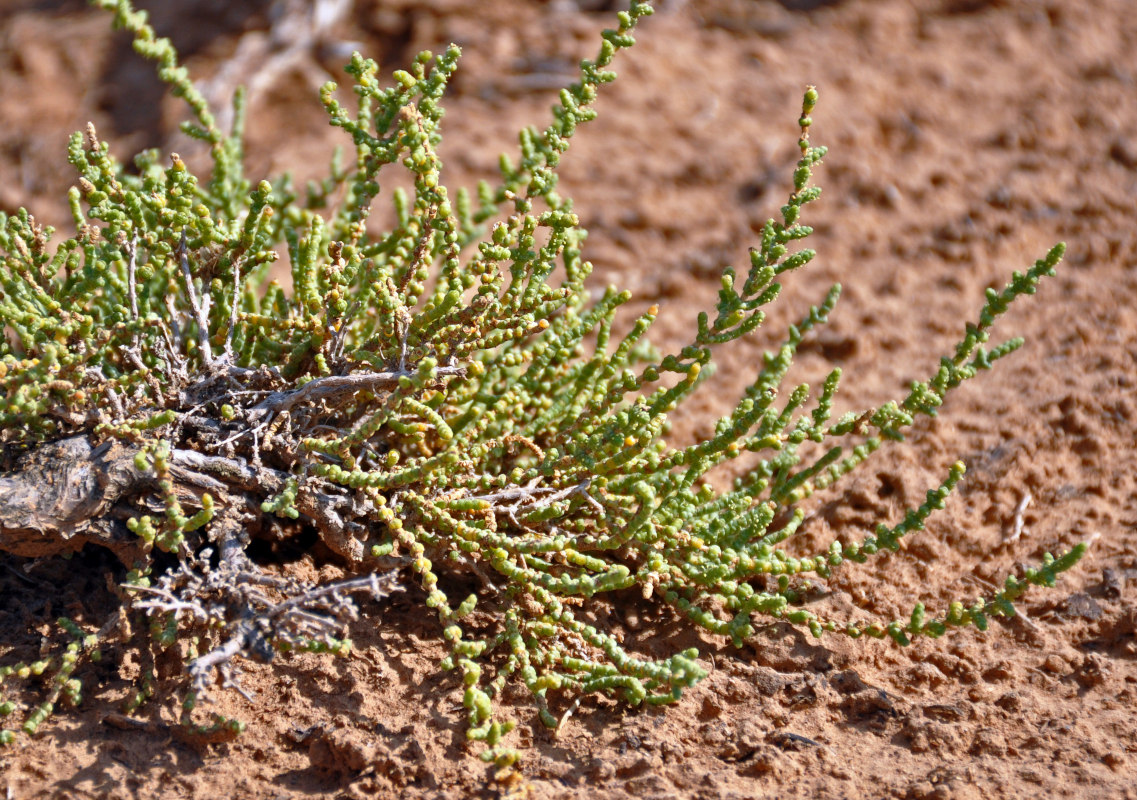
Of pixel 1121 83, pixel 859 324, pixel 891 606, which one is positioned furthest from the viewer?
pixel 1121 83

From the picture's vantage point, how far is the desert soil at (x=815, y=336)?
5.88 feet

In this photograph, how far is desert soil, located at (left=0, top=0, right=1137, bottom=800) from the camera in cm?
179

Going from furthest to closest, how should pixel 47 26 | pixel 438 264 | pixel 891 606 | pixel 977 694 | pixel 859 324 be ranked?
pixel 47 26 → pixel 438 264 → pixel 859 324 → pixel 891 606 → pixel 977 694

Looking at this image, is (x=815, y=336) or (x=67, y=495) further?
(x=815, y=336)

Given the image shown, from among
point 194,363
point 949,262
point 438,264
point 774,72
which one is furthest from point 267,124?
point 949,262

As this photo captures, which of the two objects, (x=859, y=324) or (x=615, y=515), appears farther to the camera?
(x=859, y=324)

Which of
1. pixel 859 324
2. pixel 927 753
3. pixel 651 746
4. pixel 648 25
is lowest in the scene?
pixel 651 746

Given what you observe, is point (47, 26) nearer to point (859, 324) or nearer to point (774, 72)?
point (774, 72)

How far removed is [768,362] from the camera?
6.93ft

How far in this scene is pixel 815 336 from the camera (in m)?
3.31

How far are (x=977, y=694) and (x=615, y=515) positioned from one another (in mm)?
850

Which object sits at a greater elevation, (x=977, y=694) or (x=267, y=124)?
(x=267, y=124)

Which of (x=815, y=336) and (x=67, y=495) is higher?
(x=815, y=336)

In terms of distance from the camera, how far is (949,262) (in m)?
3.54
